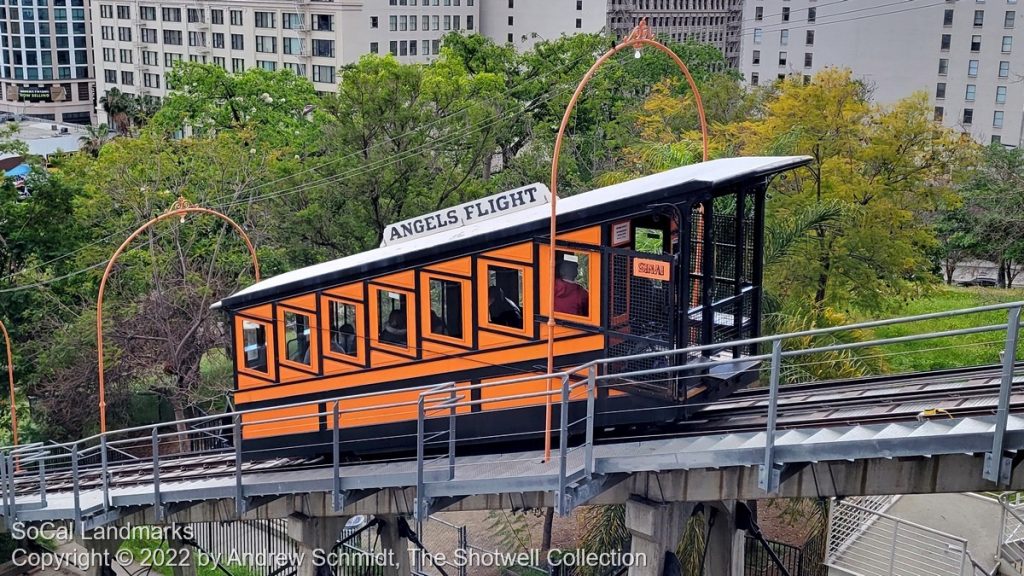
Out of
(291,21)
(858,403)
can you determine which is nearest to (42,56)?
(291,21)

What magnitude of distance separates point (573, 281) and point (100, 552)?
1145cm

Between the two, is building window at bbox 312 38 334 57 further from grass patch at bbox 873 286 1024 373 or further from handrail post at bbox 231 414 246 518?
handrail post at bbox 231 414 246 518

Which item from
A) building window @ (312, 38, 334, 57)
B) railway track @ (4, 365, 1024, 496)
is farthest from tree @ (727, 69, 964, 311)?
building window @ (312, 38, 334, 57)

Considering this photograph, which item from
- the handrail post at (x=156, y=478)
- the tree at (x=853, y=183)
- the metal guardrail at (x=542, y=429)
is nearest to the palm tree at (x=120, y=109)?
the tree at (x=853, y=183)

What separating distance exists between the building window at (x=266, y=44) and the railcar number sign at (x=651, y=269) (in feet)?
286

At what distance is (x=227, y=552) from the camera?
24359mm

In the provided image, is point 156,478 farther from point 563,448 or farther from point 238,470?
point 563,448

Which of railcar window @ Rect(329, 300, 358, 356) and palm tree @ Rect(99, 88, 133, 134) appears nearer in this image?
railcar window @ Rect(329, 300, 358, 356)

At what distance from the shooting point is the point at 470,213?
571 inches

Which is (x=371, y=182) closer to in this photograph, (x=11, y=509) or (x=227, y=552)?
(x=227, y=552)

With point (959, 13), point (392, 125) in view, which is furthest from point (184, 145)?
point (959, 13)

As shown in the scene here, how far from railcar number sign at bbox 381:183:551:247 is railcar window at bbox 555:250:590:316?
3.80 ft

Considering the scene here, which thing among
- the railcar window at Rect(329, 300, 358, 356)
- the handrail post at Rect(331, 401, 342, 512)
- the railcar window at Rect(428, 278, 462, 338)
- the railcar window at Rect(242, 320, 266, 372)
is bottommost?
the handrail post at Rect(331, 401, 342, 512)

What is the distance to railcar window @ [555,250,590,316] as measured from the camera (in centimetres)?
1290
